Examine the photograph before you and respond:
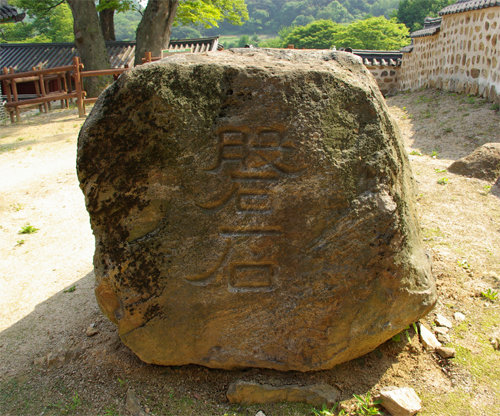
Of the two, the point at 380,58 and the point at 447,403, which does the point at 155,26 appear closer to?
the point at 380,58

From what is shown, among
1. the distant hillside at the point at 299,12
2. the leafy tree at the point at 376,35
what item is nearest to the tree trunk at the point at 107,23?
the leafy tree at the point at 376,35

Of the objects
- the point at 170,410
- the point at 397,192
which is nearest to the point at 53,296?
the point at 170,410

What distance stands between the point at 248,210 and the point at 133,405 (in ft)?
4.25

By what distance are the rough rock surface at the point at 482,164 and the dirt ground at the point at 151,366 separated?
187 millimetres

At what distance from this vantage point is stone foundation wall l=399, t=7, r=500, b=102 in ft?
29.0

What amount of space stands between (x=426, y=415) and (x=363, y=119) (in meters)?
1.69

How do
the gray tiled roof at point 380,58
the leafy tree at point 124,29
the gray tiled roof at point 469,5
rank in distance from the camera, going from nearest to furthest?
the gray tiled roof at point 469,5, the gray tiled roof at point 380,58, the leafy tree at point 124,29

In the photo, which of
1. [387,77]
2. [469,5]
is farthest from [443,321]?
[387,77]

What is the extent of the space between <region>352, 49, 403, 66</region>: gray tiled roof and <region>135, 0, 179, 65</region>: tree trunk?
5931 millimetres

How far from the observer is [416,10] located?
3581 cm

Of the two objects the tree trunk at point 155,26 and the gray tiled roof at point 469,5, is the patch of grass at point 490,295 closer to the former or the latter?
the gray tiled roof at point 469,5

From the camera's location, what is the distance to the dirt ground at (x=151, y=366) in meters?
2.67

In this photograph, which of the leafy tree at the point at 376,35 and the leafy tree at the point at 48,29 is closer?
the leafy tree at the point at 48,29

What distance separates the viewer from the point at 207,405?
8.61ft
